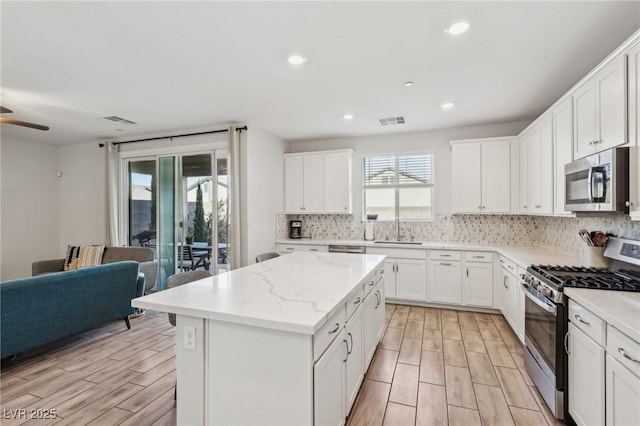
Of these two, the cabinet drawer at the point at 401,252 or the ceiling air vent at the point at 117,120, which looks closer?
the ceiling air vent at the point at 117,120

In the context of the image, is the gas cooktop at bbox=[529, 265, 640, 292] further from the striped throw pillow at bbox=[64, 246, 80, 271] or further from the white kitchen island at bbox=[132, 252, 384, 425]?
the striped throw pillow at bbox=[64, 246, 80, 271]

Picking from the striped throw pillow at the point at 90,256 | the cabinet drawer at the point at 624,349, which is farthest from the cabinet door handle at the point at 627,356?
the striped throw pillow at the point at 90,256

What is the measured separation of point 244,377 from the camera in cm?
153

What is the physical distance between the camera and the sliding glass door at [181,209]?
4781mm

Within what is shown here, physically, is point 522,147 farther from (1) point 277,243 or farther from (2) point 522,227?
(1) point 277,243

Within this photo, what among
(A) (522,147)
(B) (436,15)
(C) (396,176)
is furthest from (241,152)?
(A) (522,147)

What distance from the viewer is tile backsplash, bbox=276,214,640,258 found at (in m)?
3.16

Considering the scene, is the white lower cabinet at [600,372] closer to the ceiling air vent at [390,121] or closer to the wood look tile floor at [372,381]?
the wood look tile floor at [372,381]

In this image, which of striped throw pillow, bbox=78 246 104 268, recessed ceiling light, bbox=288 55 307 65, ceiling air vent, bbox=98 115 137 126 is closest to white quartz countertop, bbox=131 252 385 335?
recessed ceiling light, bbox=288 55 307 65

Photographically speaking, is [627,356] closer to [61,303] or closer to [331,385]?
[331,385]

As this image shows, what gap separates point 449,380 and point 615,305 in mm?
1379

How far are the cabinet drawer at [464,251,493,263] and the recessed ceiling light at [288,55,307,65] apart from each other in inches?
128

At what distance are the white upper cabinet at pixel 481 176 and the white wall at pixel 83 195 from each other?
19.8 feet

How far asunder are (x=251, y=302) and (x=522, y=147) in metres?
4.01
